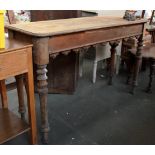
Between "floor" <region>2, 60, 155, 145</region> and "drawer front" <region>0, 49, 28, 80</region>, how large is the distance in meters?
0.69

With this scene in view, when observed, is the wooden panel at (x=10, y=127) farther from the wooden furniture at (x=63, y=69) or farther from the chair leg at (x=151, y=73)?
the chair leg at (x=151, y=73)

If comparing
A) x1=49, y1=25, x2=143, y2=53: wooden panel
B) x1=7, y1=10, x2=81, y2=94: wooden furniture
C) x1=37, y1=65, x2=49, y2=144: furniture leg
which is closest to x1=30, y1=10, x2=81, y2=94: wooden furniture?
x1=7, y1=10, x2=81, y2=94: wooden furniture

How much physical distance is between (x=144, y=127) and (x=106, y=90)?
Answer: 74cm

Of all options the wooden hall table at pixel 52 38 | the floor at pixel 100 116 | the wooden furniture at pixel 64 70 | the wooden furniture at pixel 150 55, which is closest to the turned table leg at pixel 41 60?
the wooden hall table at pixel 52 38

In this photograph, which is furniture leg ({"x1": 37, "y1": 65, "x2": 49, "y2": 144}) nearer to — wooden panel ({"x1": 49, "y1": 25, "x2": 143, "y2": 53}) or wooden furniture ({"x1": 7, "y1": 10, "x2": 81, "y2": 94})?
wooden panel ({"x1": 49, "y1": 25, "x2": 143, "y2": 53})

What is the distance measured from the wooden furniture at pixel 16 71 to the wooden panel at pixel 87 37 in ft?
0.65

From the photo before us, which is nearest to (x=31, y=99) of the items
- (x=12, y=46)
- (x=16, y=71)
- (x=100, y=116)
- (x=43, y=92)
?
(x=43, y=92)

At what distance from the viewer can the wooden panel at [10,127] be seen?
58.5 inches

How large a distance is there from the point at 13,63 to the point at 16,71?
0.18 feet

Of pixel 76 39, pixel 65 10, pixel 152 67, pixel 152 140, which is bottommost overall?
pixel 152 140

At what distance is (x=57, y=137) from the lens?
1.75 metres

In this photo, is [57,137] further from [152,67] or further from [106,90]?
[152,67]
